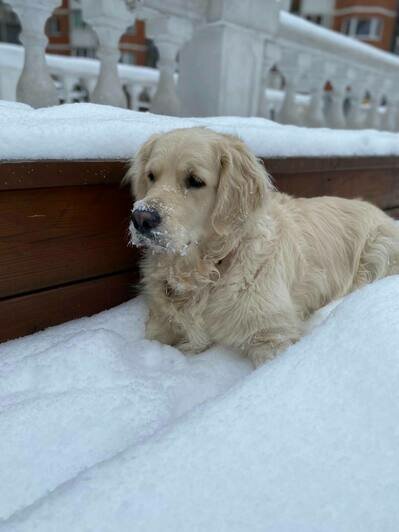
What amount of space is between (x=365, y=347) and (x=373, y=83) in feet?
14.2

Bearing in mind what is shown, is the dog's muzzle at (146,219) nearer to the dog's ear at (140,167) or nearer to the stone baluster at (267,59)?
the dog's ear at (140,167)

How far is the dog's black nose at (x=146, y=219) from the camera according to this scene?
1.45 metres

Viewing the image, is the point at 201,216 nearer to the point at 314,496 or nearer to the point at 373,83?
the point at 314,496

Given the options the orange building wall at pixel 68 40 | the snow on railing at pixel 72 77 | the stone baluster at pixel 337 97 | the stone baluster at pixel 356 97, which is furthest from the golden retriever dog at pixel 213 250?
the orange building wall at pixel 68 40

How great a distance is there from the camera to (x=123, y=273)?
6.66ft

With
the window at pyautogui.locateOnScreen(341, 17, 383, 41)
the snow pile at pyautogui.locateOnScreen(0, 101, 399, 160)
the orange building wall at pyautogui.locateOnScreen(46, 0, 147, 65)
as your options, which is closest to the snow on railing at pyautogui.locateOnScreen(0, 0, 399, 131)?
the snow pile at pyautogui.locateOnScreen(0, 101, 399, 160)

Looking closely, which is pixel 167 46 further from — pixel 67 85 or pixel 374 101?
pixel 374 101

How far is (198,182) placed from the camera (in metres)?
1.64

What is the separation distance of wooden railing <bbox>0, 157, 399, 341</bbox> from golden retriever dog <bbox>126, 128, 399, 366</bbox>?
147 mm

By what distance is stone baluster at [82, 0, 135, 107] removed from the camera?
2377 mm

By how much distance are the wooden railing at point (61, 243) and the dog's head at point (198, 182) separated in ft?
0.66

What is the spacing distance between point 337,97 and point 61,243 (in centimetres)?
359

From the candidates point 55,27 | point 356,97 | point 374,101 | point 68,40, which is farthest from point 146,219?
point 55,27

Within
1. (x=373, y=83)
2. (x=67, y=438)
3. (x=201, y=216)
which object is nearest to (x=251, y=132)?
(x=201, y=216)
